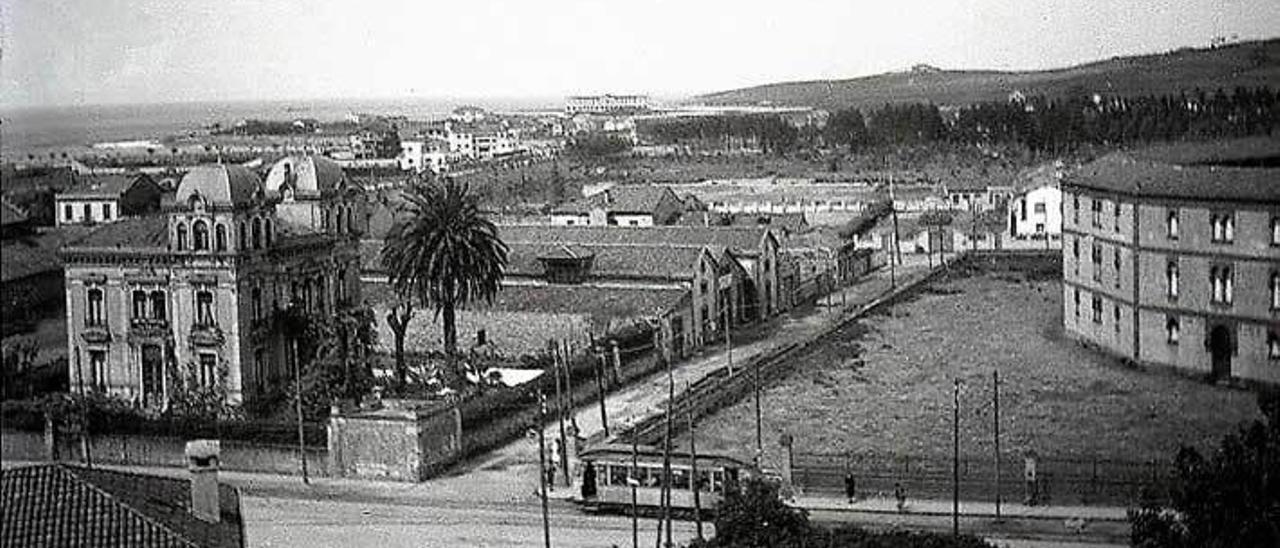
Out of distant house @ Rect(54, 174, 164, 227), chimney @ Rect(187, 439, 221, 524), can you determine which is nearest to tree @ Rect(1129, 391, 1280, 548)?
chimney @ Rect(187, 439, 221, 524)

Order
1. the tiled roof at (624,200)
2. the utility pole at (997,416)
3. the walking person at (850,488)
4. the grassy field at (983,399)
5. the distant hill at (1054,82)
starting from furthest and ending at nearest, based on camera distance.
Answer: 1. the tiled roof at (624,200)
2. the walking person at (850,488)
3. the utility pole at (997,416)
4. the grassy field at (983,399)
5. the distant hill at (1054,82)

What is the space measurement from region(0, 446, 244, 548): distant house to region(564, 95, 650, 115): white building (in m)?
7.70

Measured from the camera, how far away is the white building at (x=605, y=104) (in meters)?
16.8

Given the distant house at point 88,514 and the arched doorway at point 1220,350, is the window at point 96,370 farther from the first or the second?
the arched doorway at point 1220,350

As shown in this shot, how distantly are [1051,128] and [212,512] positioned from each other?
996cm

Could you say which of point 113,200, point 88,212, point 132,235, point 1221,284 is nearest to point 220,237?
point 132,235

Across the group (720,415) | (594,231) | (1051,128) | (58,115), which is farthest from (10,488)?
(594,231)

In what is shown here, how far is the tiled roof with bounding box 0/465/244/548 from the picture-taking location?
8.99m

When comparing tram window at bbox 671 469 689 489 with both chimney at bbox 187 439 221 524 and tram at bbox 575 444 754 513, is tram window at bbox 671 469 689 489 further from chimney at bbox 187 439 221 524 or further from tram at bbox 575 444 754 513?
chimney at bbox 187 439 221 524

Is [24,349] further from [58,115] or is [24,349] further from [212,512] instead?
[212,512]

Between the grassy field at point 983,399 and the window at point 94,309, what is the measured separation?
589cm

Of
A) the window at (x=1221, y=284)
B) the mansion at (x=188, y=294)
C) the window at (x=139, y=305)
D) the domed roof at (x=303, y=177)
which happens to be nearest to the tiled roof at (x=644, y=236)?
the domed roof at (x=303, y=177)

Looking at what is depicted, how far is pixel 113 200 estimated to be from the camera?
17812mm

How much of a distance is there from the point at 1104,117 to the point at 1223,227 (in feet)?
7.75
